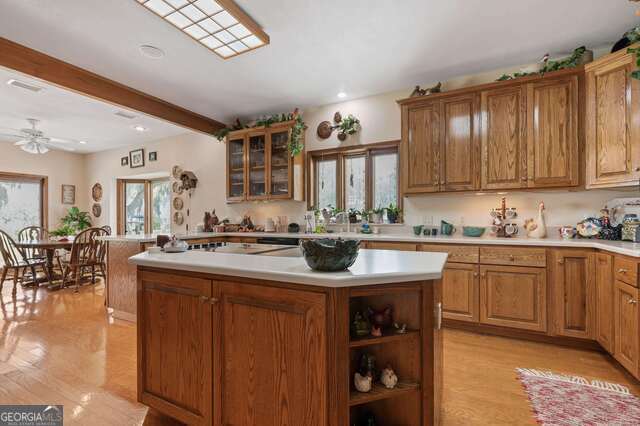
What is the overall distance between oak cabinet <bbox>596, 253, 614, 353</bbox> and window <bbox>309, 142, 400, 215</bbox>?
2021 mm

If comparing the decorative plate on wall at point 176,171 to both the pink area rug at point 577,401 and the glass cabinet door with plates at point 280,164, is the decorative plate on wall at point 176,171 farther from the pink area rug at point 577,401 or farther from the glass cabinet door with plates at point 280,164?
the pink area rug at point 577,401

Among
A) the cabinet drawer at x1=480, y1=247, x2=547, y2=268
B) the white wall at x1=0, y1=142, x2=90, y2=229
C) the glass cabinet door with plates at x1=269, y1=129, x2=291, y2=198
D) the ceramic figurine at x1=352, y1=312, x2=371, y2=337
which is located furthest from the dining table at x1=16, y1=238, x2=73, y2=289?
the cabinet drawer at x1=480, y1=247, x2=547, y2=268

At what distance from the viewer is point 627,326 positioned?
6.69ft

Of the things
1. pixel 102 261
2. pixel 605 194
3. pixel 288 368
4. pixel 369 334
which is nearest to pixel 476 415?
pixel 369 334

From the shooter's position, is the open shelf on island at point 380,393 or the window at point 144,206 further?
the window at point 144,206

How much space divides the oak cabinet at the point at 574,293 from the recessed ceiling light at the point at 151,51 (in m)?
4.05

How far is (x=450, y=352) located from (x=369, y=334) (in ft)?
5.54

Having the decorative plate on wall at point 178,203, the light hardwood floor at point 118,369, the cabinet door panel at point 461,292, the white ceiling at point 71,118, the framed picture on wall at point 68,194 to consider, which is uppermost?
the white ceiling at point 71,118

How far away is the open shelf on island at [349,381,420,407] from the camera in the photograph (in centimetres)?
119

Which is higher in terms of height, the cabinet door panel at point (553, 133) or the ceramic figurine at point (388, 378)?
the cabinet door panel at point (553, 133)

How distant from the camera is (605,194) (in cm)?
287

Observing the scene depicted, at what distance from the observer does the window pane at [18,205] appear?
6.03m

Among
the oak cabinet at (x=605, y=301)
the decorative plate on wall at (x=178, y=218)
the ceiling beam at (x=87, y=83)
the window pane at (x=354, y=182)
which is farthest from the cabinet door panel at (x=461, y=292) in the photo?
the decorative plate on wall at (x=178, y=218)

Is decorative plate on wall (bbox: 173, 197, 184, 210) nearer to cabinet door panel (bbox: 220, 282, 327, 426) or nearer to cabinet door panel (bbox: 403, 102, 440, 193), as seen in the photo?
cabinet door panel (bbox: 403, 102, 440, 193)
